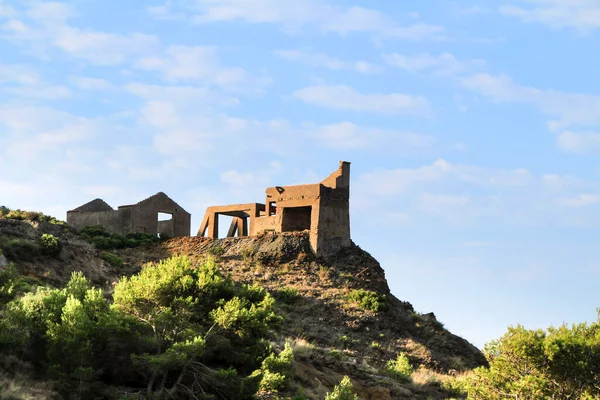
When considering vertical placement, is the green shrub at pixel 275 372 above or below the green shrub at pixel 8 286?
below

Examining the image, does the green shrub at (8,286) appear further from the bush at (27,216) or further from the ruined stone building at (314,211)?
the bush at (27,216)

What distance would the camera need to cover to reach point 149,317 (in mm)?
22953

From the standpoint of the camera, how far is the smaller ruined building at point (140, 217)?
151 feet

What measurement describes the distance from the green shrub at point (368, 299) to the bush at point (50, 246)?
498 inches

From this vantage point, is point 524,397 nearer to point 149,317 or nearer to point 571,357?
point 571,357

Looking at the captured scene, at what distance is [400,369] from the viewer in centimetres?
2995

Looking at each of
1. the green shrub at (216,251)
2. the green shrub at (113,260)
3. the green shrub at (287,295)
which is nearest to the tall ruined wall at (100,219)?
the green shrub at (216,251)

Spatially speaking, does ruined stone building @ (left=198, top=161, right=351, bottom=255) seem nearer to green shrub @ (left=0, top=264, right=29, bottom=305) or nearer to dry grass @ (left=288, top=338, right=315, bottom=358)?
dry grass @ (left=288, top=338, right=315, bottom=358)

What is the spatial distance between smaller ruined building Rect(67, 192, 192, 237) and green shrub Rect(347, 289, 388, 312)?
547 inches

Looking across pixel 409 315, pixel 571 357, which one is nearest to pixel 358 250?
pixel 409 315

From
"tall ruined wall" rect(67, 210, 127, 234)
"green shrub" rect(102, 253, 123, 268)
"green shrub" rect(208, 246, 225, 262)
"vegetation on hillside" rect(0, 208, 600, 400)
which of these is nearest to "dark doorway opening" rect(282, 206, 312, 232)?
"green shrub" rect(208, 246, 225, 262)

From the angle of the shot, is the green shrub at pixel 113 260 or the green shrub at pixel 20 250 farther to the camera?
the green shrub at pixel 113 260

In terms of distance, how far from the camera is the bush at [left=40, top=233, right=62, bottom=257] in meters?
34.8

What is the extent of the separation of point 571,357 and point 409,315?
49.6 ft
